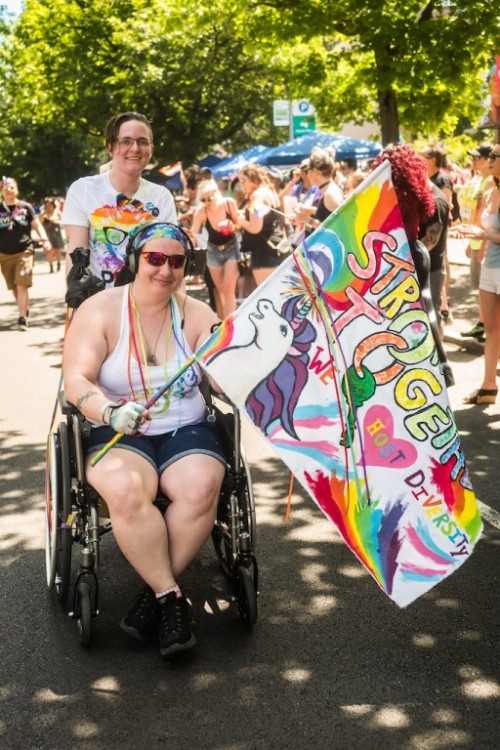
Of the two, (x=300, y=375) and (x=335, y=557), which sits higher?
(x=300, y=375)

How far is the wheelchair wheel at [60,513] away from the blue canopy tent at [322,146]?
18.7 metres

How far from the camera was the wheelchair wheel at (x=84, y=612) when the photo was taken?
12.3ft

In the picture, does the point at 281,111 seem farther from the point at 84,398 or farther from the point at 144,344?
the point at 84,398

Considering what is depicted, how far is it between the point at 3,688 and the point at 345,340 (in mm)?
1701

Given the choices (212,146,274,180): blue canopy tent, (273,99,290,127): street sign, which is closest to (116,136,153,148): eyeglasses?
(273,99,290,127): street sign

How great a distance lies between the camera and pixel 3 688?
139 inches

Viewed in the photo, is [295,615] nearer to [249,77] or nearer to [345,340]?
[345,340]

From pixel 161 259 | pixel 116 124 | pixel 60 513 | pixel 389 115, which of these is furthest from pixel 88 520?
pixel 389 115

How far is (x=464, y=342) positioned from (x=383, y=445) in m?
6.78

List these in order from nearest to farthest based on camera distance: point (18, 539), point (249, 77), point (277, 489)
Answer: point (18, 539) < point (277, 489) < point (249, 77)

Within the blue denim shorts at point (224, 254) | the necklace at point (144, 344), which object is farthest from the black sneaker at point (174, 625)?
the blue denim shorts at point (224, 254)

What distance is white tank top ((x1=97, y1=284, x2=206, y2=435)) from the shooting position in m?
4.16

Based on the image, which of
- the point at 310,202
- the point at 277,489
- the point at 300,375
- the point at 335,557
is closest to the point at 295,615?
the point at 335,557

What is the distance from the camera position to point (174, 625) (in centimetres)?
370
